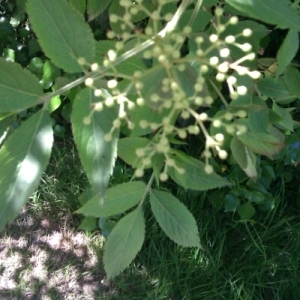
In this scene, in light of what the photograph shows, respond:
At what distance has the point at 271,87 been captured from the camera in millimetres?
959

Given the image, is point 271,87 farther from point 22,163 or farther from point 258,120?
point 22,163

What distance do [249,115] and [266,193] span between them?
0.75 meters

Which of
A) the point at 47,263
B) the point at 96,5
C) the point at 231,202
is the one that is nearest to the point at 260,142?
the point at 96,5

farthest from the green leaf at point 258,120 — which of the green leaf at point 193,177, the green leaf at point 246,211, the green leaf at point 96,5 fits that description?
the green leaf at point 246,211

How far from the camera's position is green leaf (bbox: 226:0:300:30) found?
0.59 metres

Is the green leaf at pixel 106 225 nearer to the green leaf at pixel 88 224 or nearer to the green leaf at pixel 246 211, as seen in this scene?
the green leaf at pixel 88 224

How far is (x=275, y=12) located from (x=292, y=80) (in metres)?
0.40

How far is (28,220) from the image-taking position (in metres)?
1.75

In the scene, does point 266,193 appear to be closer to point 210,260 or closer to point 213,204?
point 213,204

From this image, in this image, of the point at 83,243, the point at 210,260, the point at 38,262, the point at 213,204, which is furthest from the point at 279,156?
the point at 38,262

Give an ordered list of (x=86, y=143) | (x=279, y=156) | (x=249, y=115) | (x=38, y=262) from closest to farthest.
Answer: (x=86, y=143) → (x=249, y=115) → (x=279, y=156) → (x=38, y=262)

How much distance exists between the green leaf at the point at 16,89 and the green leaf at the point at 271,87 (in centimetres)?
47

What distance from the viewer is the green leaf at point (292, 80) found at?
0.95m

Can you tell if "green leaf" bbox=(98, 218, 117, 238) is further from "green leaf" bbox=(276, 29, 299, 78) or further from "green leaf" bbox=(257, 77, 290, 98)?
"green leaf" bbox=(276, 29, 299, 78)
